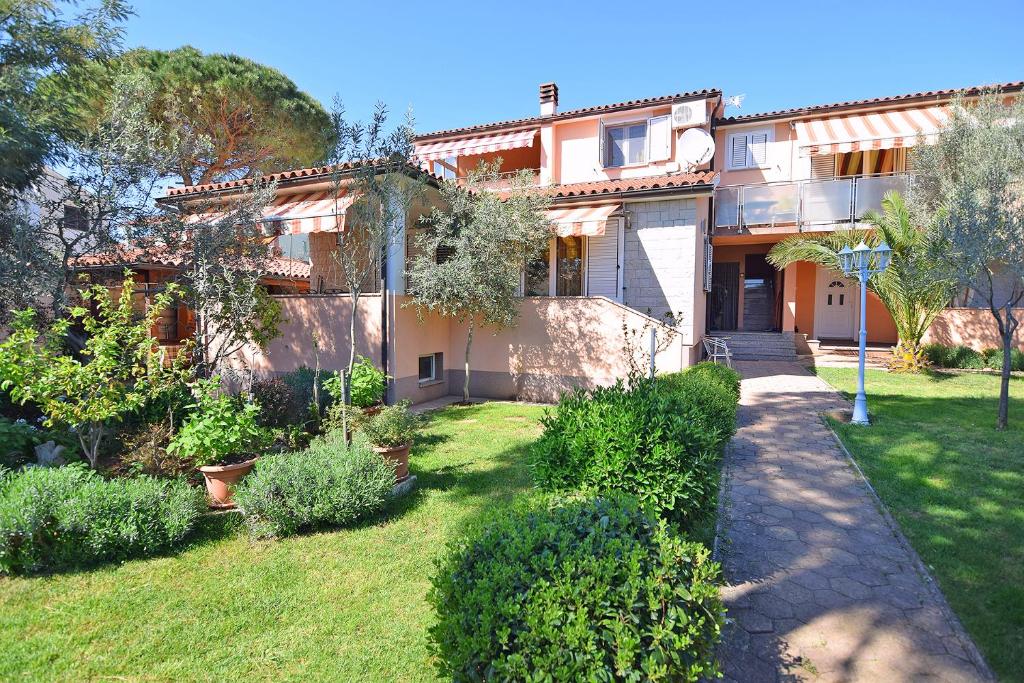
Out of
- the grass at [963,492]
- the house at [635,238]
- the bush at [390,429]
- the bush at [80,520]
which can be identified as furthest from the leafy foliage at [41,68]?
the grass at [963,492]

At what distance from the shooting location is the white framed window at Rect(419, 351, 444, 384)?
662 inches

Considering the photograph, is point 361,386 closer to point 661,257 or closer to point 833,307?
point 661,257

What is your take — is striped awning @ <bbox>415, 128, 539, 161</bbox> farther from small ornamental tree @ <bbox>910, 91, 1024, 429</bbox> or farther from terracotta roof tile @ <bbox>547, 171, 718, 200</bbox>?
small ornamental tree @ <bbox>910, 91, 1024, 429</bbox>

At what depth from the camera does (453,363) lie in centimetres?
1752

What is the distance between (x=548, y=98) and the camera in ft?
80.4

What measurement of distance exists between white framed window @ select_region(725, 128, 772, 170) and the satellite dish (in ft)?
14.1

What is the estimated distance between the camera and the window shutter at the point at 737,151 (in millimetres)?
24109

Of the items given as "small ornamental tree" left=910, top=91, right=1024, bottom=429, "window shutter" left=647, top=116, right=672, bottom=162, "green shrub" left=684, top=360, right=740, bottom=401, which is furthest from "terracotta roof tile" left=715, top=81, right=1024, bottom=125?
"green shrub" left=684, top=360, right=740, bottom=401

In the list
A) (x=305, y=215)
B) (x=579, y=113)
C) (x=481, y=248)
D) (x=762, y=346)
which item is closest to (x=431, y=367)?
(x=481, y=248)

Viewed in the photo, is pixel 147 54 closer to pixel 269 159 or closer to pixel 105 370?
pixel 269 159

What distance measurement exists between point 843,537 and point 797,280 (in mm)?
23327

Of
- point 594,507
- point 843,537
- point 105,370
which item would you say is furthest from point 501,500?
point 105,370

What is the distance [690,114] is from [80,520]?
22.7 m

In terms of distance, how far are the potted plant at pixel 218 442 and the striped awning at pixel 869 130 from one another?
23.0 meters
